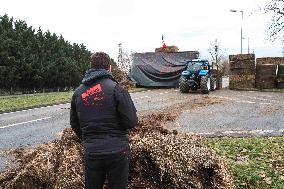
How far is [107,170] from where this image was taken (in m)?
4.50

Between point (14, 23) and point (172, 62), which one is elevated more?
point (14, 23)

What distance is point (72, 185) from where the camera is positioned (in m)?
5.69

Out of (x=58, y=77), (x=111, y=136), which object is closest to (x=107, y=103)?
(x=111, y=136)

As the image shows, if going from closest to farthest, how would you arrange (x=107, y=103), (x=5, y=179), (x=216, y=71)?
(x=107, y=103) → (x=5, y=179) → (x=216, y=71)

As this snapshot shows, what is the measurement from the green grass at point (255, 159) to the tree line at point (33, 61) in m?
31.3

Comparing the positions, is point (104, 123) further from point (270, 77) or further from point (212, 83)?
point (270, 77)

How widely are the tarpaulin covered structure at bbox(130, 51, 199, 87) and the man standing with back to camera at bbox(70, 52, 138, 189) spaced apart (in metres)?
29.7

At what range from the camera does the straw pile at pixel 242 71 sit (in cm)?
3158

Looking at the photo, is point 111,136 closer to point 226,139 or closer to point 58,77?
point 226,139

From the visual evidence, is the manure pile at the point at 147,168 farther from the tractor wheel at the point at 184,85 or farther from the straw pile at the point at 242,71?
the straw pile at the point at 242,71

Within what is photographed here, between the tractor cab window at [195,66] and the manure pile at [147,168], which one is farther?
the tractor cab window at [195,66]

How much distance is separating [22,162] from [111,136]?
2558 mm

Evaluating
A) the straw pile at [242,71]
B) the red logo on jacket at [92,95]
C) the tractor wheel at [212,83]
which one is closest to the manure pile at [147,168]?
the red logo on jacket at [92,95]

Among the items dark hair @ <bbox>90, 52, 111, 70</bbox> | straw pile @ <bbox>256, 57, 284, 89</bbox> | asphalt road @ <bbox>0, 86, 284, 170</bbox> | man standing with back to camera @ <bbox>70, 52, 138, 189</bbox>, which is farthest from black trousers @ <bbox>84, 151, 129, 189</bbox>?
straw pile @ <bbox>256, 57, 284, 89</bbox>
